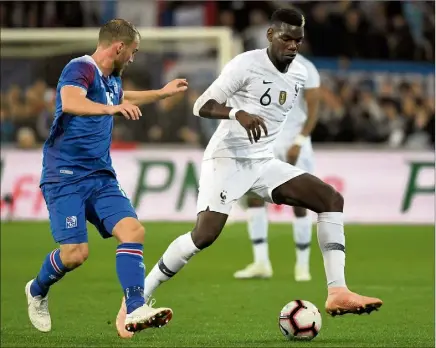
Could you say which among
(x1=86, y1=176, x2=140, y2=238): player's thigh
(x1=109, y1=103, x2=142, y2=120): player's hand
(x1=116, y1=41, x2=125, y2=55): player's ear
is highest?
(x1=116, y1=41, x2=125, y2=55): player's ear

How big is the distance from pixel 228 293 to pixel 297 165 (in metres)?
1.84

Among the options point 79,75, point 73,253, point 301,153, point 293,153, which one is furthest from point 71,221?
point 301,153

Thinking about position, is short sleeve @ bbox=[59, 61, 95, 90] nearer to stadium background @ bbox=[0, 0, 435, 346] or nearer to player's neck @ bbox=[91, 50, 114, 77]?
player's neck @ bbox=[91, 50, 114, 77]

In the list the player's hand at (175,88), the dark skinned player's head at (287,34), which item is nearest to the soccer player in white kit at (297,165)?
the dark skinned player's head at (287,34)

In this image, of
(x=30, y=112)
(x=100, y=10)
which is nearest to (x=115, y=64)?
(x=30, y=112)

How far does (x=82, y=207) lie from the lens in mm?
7742

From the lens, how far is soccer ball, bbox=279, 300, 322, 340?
7.61 meters

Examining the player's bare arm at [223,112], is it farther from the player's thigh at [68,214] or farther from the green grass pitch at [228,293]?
the green grass pitch at [228,293]

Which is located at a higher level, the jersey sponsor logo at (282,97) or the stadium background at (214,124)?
the jersey sponsor logo at (282,97)

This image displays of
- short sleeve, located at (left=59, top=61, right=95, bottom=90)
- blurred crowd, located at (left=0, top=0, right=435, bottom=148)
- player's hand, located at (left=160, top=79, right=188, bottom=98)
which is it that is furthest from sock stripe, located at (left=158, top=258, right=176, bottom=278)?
blurred crowd, located at (left=0, top=0, right=435, bottom=148)

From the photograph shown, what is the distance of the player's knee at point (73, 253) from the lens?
773 cm

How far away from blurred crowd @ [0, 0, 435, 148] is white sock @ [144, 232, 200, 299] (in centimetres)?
973

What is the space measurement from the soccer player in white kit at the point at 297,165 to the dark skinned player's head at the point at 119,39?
3.82 meters

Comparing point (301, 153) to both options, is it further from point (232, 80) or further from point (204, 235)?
point (204, 235)
